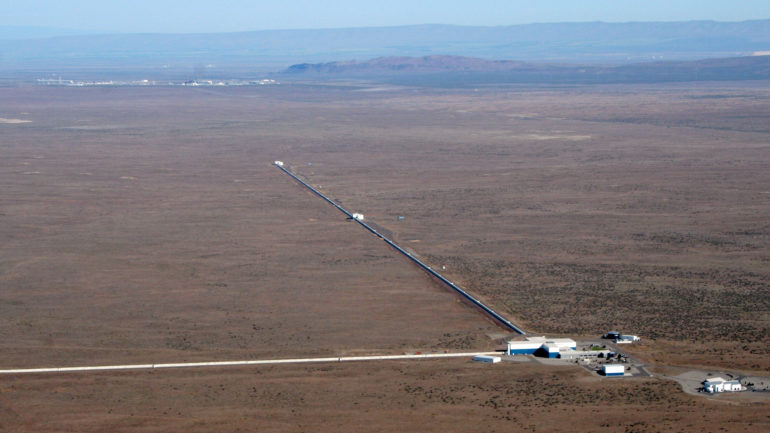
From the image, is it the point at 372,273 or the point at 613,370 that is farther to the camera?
the point at 372,273

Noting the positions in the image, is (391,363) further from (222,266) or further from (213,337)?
(222,266)

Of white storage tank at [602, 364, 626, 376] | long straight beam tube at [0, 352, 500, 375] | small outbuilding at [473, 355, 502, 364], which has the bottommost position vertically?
long straight beam tube at [0, 352, 500, 375]

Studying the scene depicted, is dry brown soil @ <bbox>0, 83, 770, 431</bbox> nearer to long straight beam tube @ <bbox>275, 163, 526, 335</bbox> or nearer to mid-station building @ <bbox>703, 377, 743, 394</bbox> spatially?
long straight beam tube @ <bbox>275, 163, 526, 335</bbox>

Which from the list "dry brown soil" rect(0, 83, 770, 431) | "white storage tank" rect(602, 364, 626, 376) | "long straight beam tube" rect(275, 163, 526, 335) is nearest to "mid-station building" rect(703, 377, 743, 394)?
"dry brown soil" rect(0, 83, 770, 431)

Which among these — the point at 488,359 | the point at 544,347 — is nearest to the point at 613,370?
the point at 544,347

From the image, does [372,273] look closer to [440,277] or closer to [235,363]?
[440,277]

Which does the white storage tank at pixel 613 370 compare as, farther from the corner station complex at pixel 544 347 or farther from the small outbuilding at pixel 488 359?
the small outbuilding at pixel 488 359
